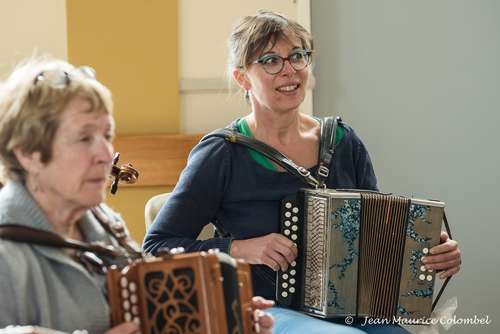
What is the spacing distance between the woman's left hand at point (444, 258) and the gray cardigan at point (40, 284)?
3.27 feet

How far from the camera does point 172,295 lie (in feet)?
4.81

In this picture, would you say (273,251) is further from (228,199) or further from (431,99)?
(431,99)

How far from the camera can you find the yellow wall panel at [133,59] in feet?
10.1

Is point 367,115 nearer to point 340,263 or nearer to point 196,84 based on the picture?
point 196,84

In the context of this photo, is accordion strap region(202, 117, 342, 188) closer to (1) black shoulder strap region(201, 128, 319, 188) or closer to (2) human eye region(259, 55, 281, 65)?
(1) black shoulder strap region(201, 128, 319, 188)

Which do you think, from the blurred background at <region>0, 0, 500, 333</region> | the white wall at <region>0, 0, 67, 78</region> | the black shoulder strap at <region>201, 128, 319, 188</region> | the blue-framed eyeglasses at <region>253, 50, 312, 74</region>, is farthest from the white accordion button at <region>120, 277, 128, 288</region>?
the white wall at <region>0, 0, 67, 78</region>

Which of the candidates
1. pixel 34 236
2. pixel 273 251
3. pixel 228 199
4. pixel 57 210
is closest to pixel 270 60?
pixel 228 199

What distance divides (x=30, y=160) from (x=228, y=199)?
2.90 feet

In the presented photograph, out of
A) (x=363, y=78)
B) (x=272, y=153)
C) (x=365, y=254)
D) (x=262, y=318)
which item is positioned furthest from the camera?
(x=363, y=78)

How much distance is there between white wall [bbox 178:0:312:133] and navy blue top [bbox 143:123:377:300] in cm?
82

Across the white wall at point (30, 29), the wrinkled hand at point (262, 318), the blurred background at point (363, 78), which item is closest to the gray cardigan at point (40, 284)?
the wrinkled hand at point (262, 318)

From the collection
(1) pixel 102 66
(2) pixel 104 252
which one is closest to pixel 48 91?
(2) pixel 104 252

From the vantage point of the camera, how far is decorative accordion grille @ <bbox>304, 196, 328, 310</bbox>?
2.15 m

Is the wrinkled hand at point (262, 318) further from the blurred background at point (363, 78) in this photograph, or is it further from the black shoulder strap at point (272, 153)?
the blurred background at point (363, 78)
